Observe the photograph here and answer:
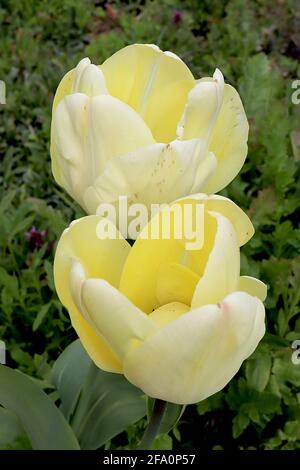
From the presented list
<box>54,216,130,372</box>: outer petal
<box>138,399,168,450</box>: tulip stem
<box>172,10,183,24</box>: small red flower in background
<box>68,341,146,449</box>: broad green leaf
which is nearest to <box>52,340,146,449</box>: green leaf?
<box>68,341,146,449</box>: broad green leaf

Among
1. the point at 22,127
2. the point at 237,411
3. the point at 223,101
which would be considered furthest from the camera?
the point at 22,127

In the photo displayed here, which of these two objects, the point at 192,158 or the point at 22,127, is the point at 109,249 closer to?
the point at 192,158

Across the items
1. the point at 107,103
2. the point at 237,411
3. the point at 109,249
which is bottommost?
the point at 237,411

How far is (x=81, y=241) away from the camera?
23.4 inches

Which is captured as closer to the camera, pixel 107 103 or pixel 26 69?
pixel 107 103

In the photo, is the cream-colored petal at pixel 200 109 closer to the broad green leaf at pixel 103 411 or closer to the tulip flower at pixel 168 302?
the tulip flower at pixel 168 302

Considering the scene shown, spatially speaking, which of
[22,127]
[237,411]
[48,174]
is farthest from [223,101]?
[22,127]

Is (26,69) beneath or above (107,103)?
beneath

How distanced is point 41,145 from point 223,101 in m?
→ 1.34

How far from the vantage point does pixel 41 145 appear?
6.50 ft

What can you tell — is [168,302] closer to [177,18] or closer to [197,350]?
[197,350]

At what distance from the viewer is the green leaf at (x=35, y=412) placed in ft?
2.46
